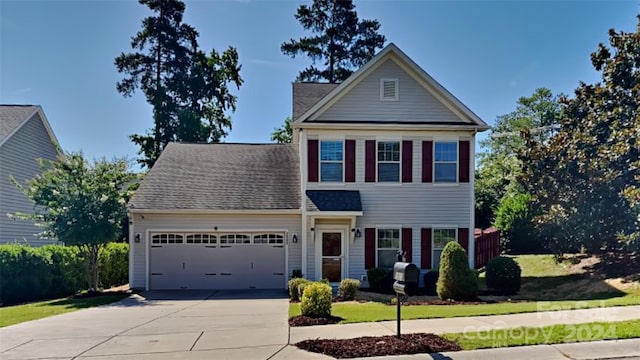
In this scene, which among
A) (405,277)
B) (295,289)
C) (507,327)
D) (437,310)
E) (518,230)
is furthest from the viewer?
(518,230)

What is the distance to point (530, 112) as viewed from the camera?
47.7 meters

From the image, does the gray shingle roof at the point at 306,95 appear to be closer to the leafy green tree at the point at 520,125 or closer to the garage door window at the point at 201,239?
the garage door window at the point at 201,239

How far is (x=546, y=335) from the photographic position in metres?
7.82

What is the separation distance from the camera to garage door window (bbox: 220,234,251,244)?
18.4 metres

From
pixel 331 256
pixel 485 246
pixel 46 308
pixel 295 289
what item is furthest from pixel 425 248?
pixel 46 308

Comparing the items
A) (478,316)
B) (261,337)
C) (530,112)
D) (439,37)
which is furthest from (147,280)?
(530,112)

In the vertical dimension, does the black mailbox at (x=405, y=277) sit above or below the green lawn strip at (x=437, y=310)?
above

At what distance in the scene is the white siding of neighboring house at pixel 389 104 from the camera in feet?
59.4

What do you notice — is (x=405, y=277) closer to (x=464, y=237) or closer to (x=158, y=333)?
(x=158, y=333)

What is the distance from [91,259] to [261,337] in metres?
11.2

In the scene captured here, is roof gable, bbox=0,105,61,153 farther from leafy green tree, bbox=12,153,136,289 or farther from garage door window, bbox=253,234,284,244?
garage door window, bbox=253,234,284,244

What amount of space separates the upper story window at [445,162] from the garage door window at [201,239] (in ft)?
28.1

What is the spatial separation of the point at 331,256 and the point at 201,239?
4.86 m

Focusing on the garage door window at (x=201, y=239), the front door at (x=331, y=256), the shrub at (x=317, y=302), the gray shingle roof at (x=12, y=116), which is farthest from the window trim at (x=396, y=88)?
the gray shingle roof at (x=12, y=116)
